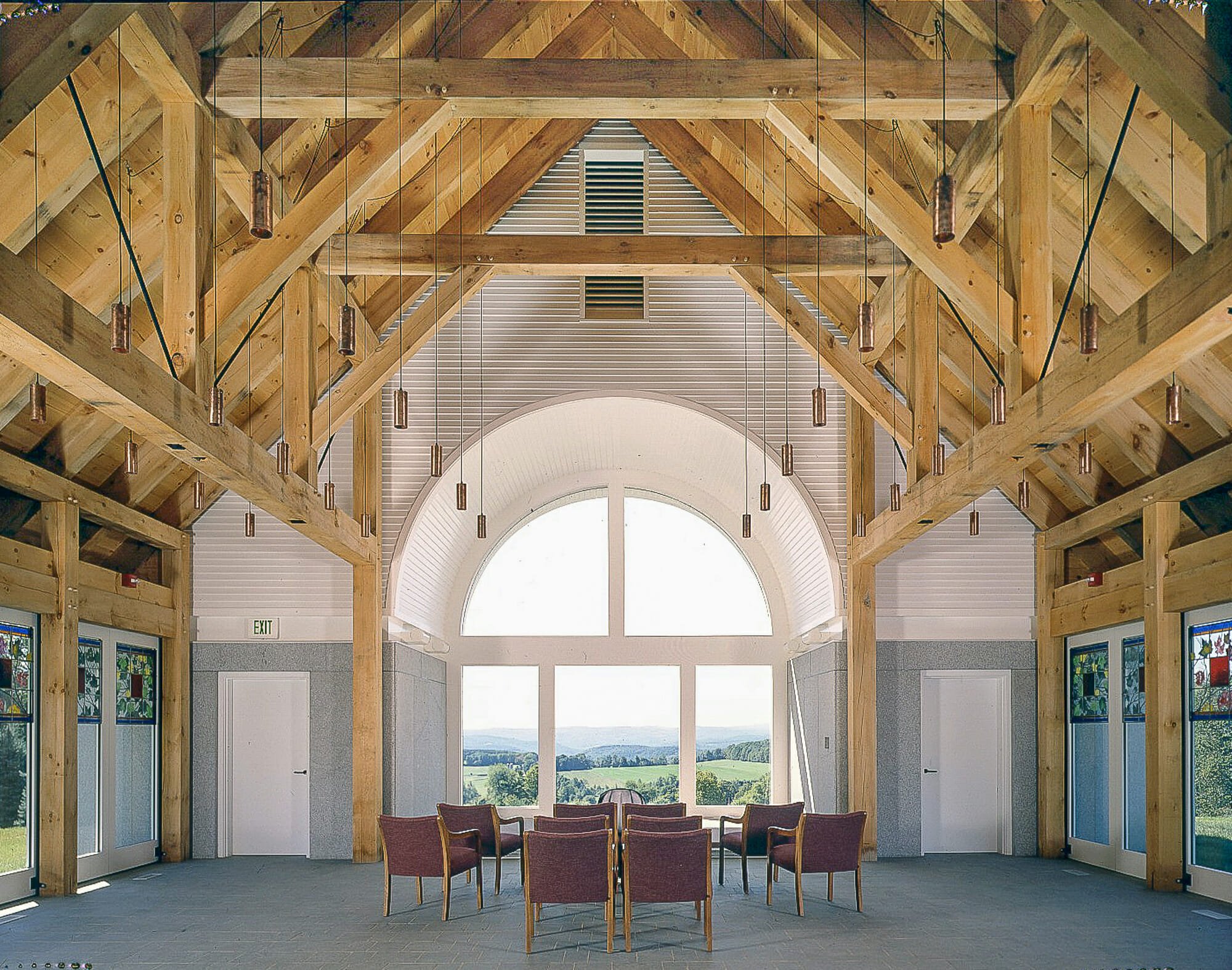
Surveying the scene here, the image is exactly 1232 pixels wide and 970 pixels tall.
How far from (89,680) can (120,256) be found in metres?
4.82

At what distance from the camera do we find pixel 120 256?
26.8ft

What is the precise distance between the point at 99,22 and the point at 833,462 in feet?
28.6

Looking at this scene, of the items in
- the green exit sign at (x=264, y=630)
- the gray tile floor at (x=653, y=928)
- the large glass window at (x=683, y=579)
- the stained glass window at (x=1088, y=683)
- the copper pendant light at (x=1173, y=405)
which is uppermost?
the copper pendant light at (x=1173, y=405)

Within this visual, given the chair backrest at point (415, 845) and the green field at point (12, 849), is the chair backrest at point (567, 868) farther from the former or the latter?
the green field at point (12, 849)

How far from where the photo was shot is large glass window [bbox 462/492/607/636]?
1544 cm

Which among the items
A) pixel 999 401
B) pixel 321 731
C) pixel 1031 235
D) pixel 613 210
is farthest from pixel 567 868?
pixel 613 210

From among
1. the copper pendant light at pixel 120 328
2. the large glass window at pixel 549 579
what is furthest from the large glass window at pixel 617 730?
the copper pendant light at pixel 120 328

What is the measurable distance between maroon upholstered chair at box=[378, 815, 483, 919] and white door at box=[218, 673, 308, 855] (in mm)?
3821

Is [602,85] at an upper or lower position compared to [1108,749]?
upper

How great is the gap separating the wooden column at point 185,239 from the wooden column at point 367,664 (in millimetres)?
5231

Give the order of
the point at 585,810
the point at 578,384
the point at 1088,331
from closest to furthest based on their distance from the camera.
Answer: the point at 1088,331
the point at 585,810
the point at 578,384

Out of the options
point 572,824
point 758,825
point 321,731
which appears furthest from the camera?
point 321,731

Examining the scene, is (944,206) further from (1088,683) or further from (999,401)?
(1088,683)

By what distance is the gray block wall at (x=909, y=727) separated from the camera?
12.6 metres
